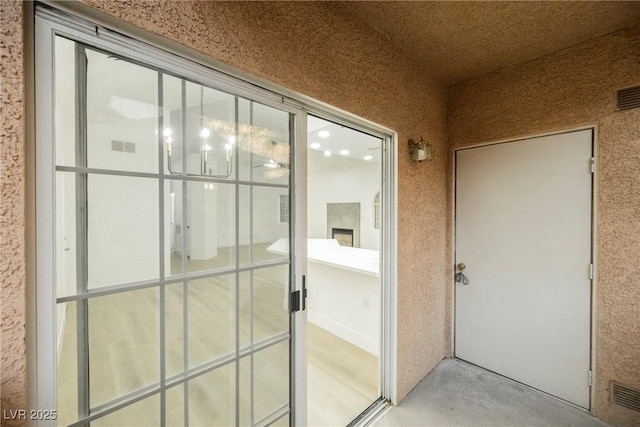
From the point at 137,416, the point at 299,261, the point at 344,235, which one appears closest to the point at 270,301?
the point at 299,261

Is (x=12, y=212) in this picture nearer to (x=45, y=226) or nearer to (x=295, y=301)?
(x=45, y=226)

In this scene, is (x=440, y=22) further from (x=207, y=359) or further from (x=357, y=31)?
(x=207, y=359)

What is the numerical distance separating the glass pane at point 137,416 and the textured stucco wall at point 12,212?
300 millimetres

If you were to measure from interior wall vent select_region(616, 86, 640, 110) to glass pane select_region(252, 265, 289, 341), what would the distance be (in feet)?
8.04

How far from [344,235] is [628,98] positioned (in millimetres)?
6489

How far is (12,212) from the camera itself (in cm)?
66

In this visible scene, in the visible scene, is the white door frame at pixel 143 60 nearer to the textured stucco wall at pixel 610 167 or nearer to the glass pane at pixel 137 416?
the glass pane at pixel 137 416

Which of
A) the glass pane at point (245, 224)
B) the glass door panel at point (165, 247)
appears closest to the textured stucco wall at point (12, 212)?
the glass door panel at point (165, 247)

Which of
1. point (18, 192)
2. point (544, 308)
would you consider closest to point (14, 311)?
point (18, 192)

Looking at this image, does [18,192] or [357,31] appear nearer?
[18,192]

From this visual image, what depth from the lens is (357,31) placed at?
1631 millimetres

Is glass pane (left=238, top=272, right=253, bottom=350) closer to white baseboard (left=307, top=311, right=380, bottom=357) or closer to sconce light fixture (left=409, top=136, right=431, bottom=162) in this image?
sconce light fixture (left=409, top=136, right=431, bottom=162)

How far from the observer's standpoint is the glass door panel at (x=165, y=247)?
830 mm

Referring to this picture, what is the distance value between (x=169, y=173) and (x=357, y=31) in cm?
142
